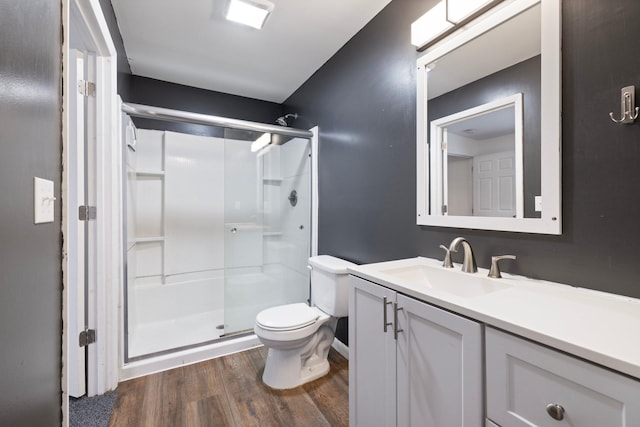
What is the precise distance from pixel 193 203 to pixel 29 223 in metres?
2.47

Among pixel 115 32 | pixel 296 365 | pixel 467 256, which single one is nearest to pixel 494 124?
pixel 467 256

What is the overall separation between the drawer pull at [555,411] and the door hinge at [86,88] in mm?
2412

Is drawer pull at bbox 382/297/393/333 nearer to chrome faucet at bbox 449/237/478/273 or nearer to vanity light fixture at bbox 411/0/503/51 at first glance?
chrome faucet at bbox 449/237/478/273

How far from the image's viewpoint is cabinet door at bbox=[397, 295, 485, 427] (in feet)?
2.65

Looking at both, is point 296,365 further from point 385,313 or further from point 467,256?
point 467,256

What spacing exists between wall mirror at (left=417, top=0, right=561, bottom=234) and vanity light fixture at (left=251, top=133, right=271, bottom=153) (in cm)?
146

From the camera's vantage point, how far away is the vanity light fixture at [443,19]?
4.23 ft

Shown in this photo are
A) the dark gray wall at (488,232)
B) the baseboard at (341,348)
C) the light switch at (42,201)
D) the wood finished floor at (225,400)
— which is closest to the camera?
the light switch at (42,201)

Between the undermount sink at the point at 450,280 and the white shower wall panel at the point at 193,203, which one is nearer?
the undermount sink at the point at 450,280

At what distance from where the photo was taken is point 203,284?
304 cm

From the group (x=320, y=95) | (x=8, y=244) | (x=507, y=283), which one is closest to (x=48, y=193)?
(x=8, y=244)

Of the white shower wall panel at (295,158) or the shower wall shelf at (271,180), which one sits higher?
the white shower wall panel at (295,158)

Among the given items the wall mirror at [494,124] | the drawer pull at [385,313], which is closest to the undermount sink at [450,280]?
Result: the drawer pull at [385,313]

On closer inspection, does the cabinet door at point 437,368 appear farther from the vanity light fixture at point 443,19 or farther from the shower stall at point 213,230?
the shower stall at point 213,230
